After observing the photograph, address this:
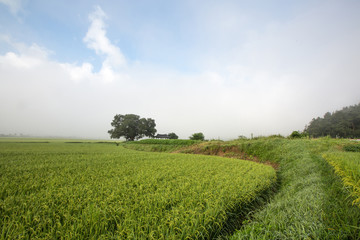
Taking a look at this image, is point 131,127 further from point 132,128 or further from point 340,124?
point 340,124

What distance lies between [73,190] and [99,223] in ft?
6.23

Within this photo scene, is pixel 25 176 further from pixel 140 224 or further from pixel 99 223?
pixel 140 224

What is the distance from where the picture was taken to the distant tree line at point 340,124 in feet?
111

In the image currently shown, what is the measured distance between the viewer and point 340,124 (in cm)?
3484

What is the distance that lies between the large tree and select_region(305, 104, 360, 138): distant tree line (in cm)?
4515

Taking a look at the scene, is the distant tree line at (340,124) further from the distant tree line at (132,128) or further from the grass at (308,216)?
the grass at (308,216)

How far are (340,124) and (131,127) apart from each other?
5434 cm

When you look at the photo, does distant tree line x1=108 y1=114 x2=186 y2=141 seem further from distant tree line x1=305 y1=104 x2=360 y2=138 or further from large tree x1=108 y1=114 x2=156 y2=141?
distant tree line x1=305 y1=104 x2=360 y2=138

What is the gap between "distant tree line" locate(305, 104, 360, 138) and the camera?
34.0 meters

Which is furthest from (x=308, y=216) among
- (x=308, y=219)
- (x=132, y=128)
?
(x=132, y=128)

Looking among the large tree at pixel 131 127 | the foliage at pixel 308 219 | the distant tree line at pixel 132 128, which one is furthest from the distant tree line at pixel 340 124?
the large tree at pixel 131 127

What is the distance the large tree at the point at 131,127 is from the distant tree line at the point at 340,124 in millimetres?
45153

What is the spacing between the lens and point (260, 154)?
11961mm

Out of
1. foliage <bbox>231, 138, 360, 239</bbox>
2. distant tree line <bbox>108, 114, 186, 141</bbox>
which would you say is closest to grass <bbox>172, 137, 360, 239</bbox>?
foliage <bbox>231, 138, 360, 239</bbox>
